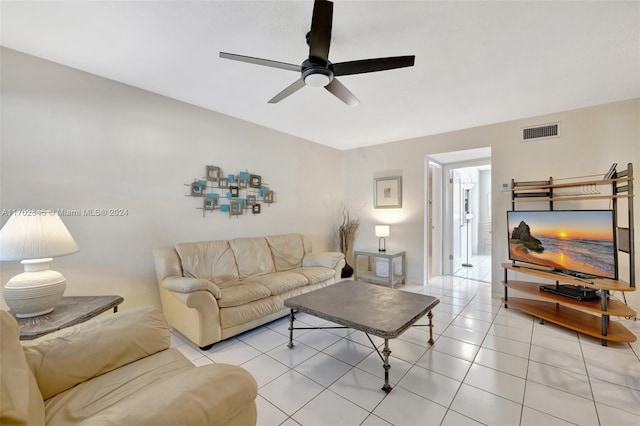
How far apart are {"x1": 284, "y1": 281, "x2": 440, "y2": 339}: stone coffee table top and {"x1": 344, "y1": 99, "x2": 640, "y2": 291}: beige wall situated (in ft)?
7.08

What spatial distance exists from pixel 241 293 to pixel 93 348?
1319 millimetres

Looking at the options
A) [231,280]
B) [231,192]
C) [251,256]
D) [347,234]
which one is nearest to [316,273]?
[251,256]

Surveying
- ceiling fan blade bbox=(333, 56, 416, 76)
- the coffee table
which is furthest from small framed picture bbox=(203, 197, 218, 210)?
ceiling fan blade bbox=(333, 56, 416, 76)

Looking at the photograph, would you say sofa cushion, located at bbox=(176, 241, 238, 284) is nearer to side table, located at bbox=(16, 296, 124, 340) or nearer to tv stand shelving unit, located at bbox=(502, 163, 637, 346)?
side table, located at bbox=(16, 296, 124, 340)

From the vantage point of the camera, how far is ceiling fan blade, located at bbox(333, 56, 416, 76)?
165 centimetres

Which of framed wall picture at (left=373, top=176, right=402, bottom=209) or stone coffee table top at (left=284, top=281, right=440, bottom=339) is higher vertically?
framed wall picture at (left=373, top=176, right=402, bottom=209)

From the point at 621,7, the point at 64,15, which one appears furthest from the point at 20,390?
the point at 621,7

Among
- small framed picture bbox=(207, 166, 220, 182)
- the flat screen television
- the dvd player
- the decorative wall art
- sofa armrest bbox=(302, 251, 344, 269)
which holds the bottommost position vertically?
the dvd player

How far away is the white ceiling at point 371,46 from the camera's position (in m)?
1.67

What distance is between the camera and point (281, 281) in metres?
2.96

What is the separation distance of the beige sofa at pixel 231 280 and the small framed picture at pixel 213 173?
803 mm

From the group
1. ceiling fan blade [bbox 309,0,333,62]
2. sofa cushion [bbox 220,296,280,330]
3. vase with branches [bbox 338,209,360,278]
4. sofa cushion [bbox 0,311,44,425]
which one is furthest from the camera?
vase with branches [bbox 338,209,360,278]

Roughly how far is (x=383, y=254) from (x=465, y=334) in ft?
5.87

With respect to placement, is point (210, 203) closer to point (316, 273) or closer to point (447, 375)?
point (316, 273)
